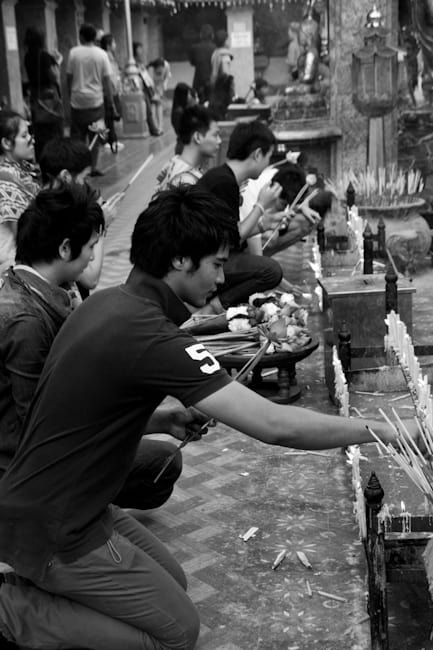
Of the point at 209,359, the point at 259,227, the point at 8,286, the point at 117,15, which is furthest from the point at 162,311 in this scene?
the point at 117,15

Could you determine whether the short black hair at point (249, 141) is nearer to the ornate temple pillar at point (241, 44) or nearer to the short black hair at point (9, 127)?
the short black hair at point (9, 127)

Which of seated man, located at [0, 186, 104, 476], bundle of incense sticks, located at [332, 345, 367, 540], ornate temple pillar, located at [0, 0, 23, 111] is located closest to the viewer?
seated man, located at [0, 186, 104, 476]

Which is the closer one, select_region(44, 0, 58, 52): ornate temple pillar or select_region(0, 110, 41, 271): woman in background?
select_region(0, 110, 41, 271): woman in background

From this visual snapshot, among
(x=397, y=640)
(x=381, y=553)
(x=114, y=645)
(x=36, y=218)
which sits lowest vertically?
(x=397, y=640)

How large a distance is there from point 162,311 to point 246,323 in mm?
2098

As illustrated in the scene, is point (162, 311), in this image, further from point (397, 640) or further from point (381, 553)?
point (397, 640)

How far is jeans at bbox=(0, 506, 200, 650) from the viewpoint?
2.75 metres

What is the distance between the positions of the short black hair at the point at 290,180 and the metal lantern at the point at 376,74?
69.5 inches

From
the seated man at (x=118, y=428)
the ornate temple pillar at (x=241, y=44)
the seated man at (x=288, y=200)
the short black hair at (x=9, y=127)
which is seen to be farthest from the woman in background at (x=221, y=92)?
the seated man at (x=118, y=428)

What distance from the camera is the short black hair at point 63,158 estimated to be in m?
4.86

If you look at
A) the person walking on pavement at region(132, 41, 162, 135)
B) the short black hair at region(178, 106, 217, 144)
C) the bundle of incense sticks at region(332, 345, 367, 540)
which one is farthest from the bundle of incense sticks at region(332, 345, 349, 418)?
the person walking on pavement at region(132, 41, 162, 135)

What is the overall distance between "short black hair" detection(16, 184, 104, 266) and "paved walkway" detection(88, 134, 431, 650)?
1.29 meters

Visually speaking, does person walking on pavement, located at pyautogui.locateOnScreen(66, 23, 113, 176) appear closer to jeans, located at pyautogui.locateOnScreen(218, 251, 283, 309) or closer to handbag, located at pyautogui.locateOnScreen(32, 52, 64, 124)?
handbag, located at pyautogui.locateOnScreen(32, 52, 64, 124)

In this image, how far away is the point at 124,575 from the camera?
Result: 2.79 m
